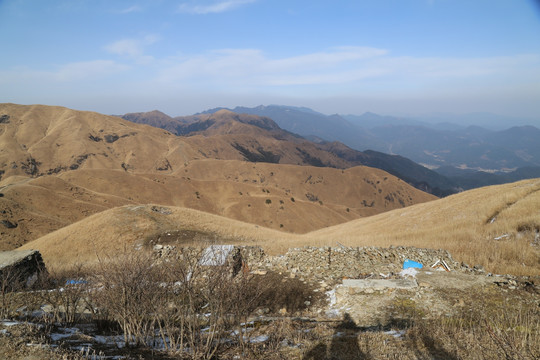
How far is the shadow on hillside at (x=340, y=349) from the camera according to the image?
4984mm

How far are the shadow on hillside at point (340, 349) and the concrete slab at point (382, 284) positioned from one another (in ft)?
9.16

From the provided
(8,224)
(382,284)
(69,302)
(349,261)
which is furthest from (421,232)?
(8,224)

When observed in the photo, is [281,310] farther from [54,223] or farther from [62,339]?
[54,223]

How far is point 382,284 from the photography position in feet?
28.7

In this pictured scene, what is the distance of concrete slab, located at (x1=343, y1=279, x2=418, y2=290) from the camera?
8.59 metres

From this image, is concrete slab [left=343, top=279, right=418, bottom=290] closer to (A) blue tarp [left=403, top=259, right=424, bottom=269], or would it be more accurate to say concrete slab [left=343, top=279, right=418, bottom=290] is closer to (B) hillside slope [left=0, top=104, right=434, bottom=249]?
(A) blue tarp [left=403, top=259, right=424, bottom=269]

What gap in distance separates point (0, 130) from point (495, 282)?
134 m

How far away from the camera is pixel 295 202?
62.3 meters

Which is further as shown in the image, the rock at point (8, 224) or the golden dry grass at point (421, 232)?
the rock at point (8, 224)

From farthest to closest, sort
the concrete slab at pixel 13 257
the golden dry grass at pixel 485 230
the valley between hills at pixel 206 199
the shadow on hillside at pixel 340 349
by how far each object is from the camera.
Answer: the valley between hills at pixel 206 199 < the golden dry grass at pixel 485 230 < the concrete slab at pixel 13 257 < the shadow on hillside at pixel 340 349

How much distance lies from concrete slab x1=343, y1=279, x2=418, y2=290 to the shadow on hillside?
2791mm

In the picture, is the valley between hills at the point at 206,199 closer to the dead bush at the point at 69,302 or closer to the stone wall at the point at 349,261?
the stone wall at the point at 349,261

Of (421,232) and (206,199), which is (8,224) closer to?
(206,199)

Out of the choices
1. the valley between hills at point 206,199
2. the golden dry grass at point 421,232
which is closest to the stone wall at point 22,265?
the golden dry grass at point 421,232
